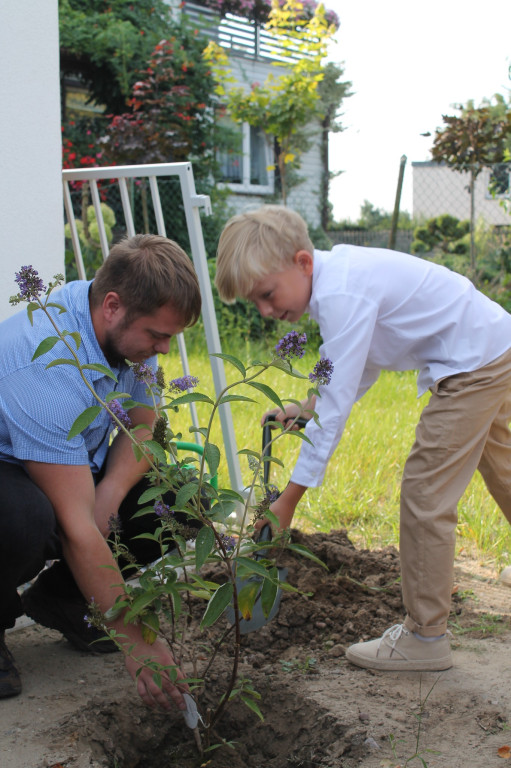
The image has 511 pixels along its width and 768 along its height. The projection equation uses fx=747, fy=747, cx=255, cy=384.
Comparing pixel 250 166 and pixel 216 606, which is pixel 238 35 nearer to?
pixel 250 166

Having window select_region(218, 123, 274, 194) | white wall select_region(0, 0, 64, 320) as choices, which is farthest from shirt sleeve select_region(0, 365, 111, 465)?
window select_region(218, 123, 274, 194)

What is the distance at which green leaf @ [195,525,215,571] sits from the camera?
1.35 metres

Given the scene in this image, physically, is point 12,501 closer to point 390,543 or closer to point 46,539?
point 46,539

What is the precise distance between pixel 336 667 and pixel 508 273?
6333 millimetres

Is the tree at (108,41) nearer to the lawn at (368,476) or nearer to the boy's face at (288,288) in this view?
the lawn at (368,476)

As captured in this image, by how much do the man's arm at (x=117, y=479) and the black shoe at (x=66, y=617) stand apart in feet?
1.07

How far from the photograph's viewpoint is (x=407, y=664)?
2121mm

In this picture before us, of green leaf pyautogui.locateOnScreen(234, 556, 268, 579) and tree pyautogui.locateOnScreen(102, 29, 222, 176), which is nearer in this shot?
green leaf pyautogui.locateOnScreen(234, 556, 268, 579)

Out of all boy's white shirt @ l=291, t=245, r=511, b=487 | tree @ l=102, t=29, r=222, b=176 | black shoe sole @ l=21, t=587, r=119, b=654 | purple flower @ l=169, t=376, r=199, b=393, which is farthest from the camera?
tree @ l=102, t=29, r=222, b=176

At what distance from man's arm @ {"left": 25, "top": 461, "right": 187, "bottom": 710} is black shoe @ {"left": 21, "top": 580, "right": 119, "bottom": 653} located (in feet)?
1.39

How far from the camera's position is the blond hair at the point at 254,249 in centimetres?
217

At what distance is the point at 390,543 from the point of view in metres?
3.16

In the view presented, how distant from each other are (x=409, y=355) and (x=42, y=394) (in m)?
1.10

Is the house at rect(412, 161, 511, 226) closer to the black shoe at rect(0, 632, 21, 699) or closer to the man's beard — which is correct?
the man's beard
